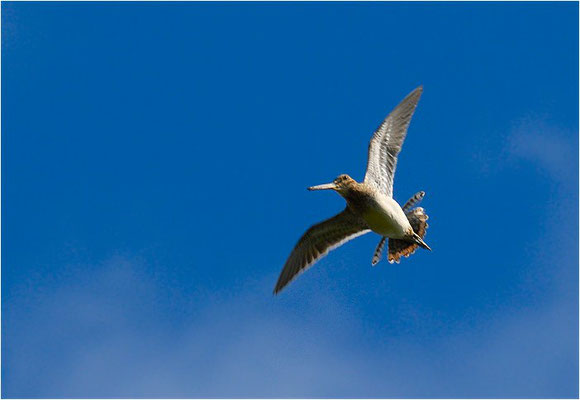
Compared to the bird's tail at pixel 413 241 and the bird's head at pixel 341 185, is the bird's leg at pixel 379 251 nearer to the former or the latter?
the bird's tail at pixel 413 241

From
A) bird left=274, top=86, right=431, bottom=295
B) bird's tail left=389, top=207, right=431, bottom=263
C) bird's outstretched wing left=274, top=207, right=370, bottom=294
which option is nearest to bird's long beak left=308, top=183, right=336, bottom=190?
bird left=274, top=86, right=431, bottom=295

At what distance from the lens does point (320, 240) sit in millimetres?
19641

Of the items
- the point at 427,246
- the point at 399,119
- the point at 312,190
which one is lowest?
the point at 427,246

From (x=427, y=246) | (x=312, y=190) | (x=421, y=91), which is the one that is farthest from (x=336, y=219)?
(x=421, y=91)

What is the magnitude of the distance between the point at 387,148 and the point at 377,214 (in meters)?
2.05

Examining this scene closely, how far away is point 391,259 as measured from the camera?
19656 millimetres

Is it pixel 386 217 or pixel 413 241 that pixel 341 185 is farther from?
pixel 413 241

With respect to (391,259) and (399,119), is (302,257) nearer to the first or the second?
(391,259)

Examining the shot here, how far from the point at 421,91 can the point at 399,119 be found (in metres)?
1.18

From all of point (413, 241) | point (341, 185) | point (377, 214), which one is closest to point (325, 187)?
point (341, 185)

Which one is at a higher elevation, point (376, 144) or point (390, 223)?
point (376, 144)

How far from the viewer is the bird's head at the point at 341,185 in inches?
728

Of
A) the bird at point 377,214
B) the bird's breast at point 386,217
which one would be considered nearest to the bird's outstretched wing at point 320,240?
the bird at point 377,214

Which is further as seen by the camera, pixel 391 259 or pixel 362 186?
pixel 391 259
